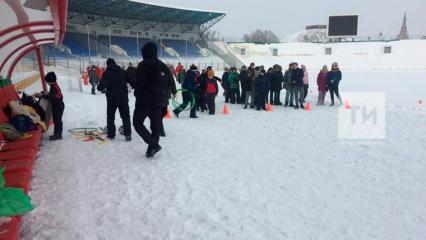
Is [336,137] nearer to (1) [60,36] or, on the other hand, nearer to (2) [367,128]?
(2) [367,128]

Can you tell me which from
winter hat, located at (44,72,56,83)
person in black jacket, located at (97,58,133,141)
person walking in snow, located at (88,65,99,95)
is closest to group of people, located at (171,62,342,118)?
person in black jacket, located at (97,58,133,141)

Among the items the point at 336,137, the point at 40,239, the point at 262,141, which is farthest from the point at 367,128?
the point at 40,239

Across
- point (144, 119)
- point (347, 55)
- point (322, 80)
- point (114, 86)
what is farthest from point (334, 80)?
point (347, 55)

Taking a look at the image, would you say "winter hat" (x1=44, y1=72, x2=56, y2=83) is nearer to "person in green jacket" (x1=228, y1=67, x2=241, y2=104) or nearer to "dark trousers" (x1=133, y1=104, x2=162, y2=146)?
"dark trousers" (x1=133, y1=104, x2=162, y2=146)

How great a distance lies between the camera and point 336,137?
797 cm

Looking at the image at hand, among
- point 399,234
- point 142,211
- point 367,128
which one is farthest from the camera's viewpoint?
point 367,128

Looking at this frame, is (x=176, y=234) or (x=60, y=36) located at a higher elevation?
(x=60, y=36)

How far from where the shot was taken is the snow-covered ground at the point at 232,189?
3564 millimetres

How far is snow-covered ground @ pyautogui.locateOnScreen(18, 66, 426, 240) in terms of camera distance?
3564 mm

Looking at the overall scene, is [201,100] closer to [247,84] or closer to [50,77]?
[247,84]

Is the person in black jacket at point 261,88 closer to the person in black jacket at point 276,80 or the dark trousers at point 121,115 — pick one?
the person in black jacket at point 276,80

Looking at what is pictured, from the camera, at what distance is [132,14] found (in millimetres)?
47594

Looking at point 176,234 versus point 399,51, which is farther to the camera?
point 399,51

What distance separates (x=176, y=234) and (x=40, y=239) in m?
1.27
